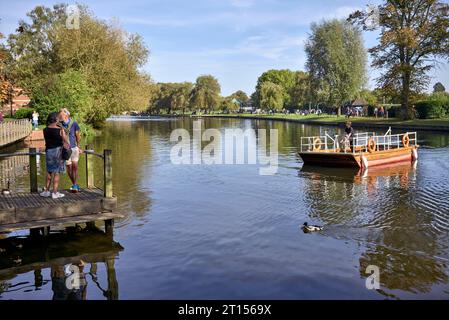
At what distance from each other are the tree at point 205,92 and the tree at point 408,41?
282 feet

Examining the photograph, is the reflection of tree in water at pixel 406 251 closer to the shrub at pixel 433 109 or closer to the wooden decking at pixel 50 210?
the wooden decking at pixel 50 210

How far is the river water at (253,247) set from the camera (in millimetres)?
8383

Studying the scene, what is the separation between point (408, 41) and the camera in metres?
51.6

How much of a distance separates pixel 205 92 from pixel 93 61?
303 feet

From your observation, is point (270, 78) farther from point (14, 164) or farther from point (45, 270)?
point (45, 270)

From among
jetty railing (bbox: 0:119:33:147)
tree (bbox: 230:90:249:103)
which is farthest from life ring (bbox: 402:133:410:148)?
tree (bbox: 230:90:249:103)

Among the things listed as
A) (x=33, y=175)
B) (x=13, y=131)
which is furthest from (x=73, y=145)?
(x=13, y=131)

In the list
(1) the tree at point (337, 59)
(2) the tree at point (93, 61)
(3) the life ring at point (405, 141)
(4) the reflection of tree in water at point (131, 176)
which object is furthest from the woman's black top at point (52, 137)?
(1) the tree at point (337, 59)

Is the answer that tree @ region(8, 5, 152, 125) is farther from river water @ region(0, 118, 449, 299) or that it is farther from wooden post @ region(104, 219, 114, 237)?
wooden post @ region(104, 219, 114, 237)

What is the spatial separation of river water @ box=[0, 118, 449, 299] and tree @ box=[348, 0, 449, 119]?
128 feet

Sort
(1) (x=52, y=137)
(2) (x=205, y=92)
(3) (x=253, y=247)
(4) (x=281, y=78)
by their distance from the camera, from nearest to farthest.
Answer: (3) (x=253, y=247) → (1) (x=52, y=137) → (2) (x=205, y=92) → (4) (x=281, y=78)

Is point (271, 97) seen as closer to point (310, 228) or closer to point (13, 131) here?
point (13, 131)

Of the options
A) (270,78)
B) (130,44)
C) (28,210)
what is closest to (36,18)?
(130,44)

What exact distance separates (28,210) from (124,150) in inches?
884
